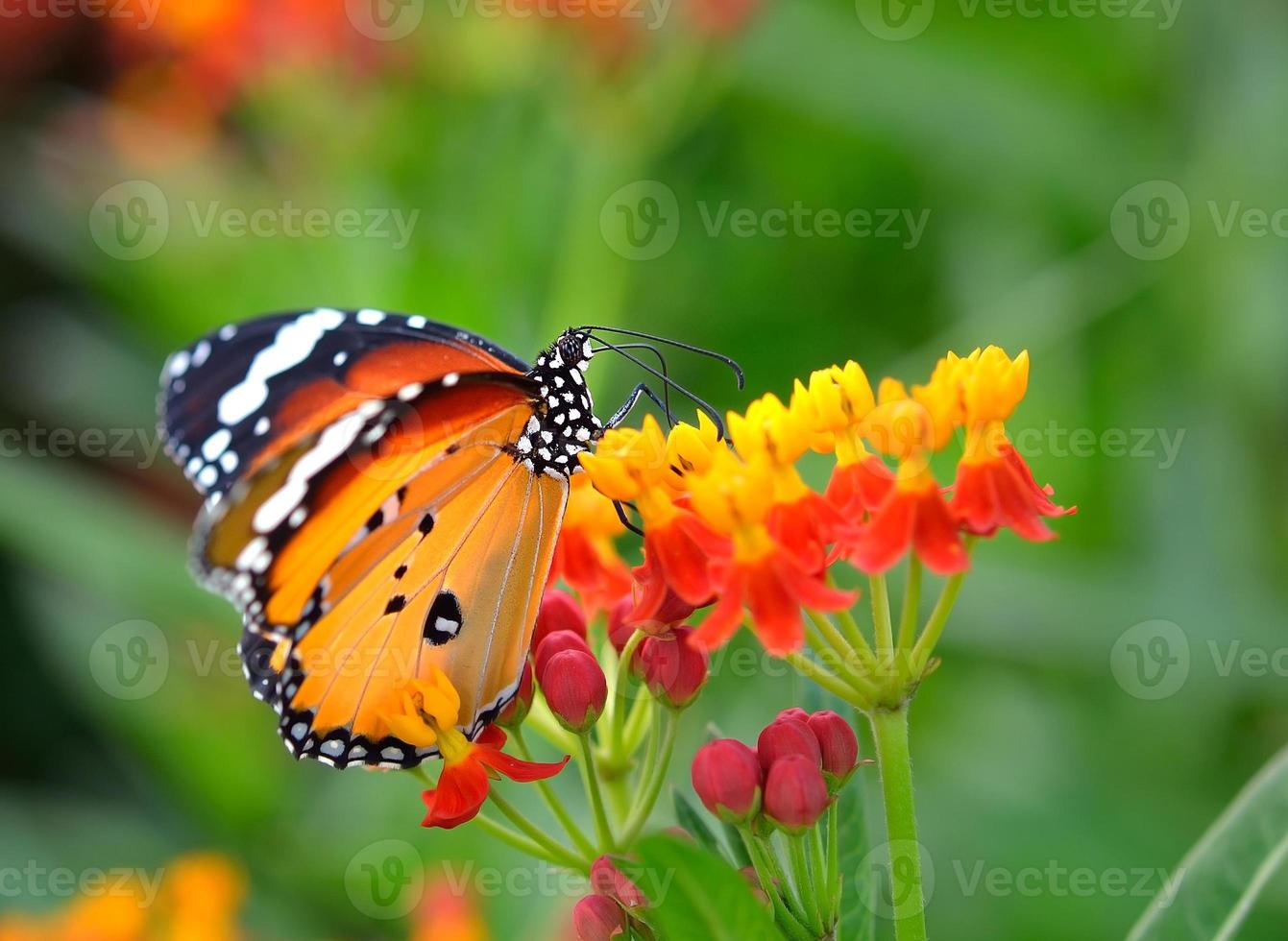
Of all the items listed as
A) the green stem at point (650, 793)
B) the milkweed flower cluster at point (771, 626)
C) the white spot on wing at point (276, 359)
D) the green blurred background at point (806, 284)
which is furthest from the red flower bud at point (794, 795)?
the green blurred background at point (806, 284)

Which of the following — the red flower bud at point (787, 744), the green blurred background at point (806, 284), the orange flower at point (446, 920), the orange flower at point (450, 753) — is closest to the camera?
the red flower bud at point (787, 744)

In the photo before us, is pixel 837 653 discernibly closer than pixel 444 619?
Yes

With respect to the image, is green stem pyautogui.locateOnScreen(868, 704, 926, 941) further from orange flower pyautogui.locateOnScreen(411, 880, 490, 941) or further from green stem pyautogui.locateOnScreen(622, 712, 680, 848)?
orange flower pyautogui.locateOnScreen(411, 880, 490, 941)

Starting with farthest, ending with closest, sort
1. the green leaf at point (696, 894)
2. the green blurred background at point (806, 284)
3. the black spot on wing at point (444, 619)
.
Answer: the green blurred background at point (806, 284)
the black spot on wing at point (444, 619)
the green leaf at point (696, 894)

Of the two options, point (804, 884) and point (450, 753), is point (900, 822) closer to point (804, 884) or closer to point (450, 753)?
point (804, 884)

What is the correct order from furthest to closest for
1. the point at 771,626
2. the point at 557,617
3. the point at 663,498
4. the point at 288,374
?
the point at 288,374, the point at 557,617, the point at 663,498, the point at 771,626

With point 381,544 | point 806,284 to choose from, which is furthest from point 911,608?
point 806,284

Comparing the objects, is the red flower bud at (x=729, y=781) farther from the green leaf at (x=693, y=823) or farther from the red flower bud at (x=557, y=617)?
the red flower bud at (x=557, y=617)
